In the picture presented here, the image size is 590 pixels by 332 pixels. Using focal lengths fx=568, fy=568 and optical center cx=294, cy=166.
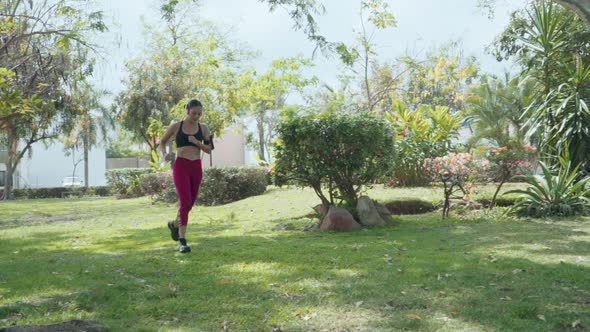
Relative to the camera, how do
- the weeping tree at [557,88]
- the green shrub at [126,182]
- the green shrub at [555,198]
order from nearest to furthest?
the green shrub at [555,198] < the weeping tree at [557,88] < the green shrub at [126,182]

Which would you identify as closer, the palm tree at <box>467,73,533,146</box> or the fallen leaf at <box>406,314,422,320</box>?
the fallen leaf at <box>406,314,422,320</box>

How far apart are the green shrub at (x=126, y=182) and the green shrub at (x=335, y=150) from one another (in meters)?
17.8

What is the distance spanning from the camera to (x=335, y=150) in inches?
373

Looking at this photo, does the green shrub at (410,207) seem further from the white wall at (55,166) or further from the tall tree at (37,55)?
the white wall at (55,166)

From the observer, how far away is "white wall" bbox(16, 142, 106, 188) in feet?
167

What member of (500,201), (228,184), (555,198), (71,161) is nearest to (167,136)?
(555,198)

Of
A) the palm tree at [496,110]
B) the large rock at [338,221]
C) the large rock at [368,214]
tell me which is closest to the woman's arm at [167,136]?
the large rock at [338,221]

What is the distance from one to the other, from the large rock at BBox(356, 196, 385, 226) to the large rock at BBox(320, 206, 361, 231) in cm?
23

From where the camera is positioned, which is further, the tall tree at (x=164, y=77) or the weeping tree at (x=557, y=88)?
the tall tree at (x=164, y=77)

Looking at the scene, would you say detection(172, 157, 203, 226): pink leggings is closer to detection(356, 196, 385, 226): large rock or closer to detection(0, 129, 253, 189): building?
detection(356, 196, 385, 226): large rock

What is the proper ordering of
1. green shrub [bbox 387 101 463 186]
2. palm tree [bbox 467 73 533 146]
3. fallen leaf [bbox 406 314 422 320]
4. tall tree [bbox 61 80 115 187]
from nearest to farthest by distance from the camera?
fallen leaf [bbox 406 314 422 320], green shrub [bbox 387 101 463 186], palm tree [bbox 467 73 533 146], tall tree [bbox 61 80 115 187]

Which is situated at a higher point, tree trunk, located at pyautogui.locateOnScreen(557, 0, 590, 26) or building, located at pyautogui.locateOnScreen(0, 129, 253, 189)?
building, located at pyautogui.locateOnScreen(0, 129, 253, 189)

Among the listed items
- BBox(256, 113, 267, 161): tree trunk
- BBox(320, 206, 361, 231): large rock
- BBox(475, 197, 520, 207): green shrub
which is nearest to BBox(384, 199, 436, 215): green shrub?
BBox(475, 197, 520, 207): green shrub

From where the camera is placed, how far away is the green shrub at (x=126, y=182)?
88.3 feet
